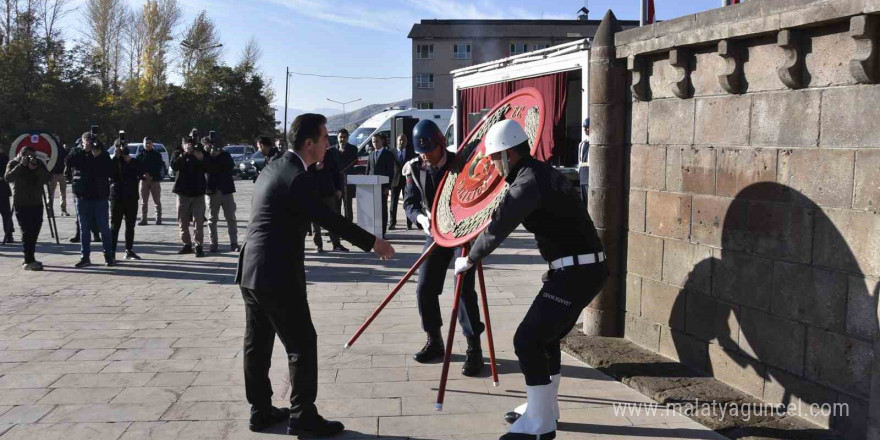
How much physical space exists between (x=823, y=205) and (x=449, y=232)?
2.25m

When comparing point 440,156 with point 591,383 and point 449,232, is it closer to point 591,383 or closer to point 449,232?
point 449,232

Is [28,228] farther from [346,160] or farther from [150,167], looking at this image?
[346,160]

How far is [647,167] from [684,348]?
4.54 feet

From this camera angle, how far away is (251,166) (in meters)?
37.6

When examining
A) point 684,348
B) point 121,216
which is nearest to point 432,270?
point 684,348

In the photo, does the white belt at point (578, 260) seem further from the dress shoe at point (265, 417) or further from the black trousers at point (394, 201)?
the black trousers at point (394, 201)

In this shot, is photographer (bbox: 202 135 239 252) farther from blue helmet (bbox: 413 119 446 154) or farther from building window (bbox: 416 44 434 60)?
building window (bbox: 416 44 434 60)

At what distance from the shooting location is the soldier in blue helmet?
570 centimetres

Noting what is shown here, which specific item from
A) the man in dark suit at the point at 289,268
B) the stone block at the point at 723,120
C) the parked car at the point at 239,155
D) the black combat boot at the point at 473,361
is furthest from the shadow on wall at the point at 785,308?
the parked car at the point at 239,155

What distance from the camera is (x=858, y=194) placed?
4.03 metres

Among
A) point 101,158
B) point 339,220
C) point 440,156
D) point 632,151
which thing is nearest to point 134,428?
point 339,220

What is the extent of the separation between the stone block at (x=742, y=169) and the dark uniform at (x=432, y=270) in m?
1.89

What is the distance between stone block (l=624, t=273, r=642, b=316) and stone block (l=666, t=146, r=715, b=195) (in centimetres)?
85

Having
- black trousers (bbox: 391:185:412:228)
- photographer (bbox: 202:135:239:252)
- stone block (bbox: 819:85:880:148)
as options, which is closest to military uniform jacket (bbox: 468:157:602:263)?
stone block (bbox: 819:85:880:148)
